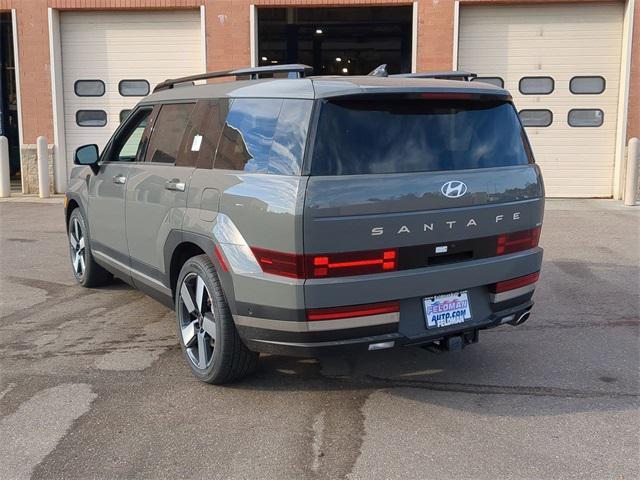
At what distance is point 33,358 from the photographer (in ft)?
16.1

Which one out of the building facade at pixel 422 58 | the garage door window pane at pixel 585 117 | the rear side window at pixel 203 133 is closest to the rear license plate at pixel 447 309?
the rear side window at pixel 203 133

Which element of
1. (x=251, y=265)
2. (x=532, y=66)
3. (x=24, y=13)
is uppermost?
(x=24, y=13)

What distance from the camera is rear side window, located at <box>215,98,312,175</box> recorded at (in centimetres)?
376

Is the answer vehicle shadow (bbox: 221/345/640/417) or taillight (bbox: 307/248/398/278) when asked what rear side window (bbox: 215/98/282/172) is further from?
vehicle shadow (bbox: 221/345/640/417)

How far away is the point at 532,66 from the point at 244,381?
10801 mm

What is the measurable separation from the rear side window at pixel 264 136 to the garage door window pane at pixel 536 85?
10.3 metres

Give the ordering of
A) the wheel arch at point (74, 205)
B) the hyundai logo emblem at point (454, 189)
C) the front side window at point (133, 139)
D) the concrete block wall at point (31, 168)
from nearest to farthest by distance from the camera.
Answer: the hyundai logo emblem at point (454, 189), the front side window at point (133, 139), the wheel arch at point (74, 205), the concrete block wall at point (31, 168)

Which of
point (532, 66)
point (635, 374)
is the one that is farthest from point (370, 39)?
point (635, 374)

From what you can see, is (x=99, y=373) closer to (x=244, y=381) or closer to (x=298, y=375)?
(x=244, y=381)

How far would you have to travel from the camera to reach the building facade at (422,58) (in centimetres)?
1305

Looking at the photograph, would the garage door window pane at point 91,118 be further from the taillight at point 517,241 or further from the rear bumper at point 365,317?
the taillight at point 517,241

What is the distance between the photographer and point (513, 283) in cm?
431

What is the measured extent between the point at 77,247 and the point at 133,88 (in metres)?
7.95

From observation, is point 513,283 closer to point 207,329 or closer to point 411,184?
point 411,184
